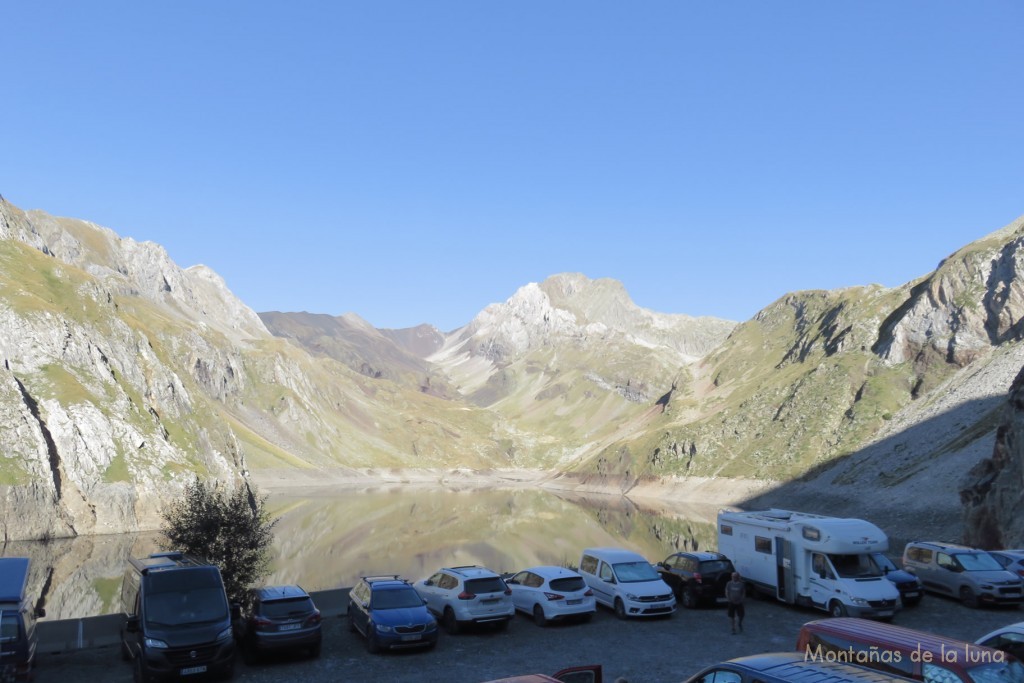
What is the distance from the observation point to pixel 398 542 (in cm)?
7731

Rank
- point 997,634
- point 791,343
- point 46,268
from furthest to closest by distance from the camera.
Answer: point 791,343, point 46,268, point 997,634

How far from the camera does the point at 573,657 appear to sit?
71.8 ft

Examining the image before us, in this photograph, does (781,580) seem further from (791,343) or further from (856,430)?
(791,343)

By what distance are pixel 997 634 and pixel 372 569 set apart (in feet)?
162

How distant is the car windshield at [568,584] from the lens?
2642 cm

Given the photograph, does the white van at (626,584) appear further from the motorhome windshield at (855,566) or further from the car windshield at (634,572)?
the motorhome windshield at (855,566)

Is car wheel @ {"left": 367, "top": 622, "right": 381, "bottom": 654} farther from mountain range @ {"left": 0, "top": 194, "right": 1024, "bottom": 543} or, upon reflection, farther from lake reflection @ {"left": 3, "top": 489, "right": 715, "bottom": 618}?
mountain range @ {"left": 0, "top": 194, "right": 1024, "bottom": 543}

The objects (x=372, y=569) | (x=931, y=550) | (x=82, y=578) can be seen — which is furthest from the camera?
(x=372, y=569)

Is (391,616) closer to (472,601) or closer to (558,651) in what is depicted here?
(472,601)

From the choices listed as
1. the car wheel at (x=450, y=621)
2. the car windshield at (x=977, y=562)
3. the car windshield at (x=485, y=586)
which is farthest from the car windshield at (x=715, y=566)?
the car wheel at (x=450, y=621)

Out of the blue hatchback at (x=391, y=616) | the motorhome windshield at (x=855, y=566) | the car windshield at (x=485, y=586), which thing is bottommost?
the blue hatchback at (x=391, y=616)

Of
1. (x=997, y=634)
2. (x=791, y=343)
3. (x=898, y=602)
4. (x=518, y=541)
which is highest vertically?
(x=791, y=343)

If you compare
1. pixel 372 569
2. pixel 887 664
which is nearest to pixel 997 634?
pixel 887 664

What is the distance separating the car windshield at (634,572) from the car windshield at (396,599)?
861 centimetres
